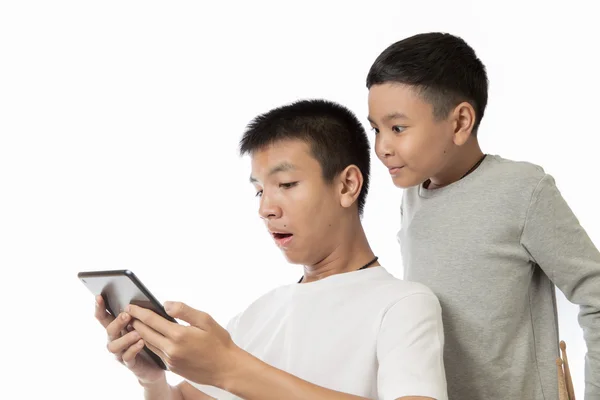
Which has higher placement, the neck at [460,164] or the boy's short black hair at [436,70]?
the boy's short black hair at [436,70]

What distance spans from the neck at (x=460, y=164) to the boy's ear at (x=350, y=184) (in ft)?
0.51

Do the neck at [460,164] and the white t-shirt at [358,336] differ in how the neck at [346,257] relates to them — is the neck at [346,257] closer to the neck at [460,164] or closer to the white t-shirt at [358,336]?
the white t-shirt at [358,336]

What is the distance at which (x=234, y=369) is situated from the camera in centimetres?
119

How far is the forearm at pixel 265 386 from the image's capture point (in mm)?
1184

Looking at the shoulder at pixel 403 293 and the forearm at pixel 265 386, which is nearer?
the forearm at pixel 265 386

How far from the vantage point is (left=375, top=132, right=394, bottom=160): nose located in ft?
4.68

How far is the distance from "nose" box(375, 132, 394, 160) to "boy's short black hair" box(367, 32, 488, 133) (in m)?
0.10

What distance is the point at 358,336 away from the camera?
1.33 meters

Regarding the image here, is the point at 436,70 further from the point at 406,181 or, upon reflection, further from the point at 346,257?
the point at 346,257

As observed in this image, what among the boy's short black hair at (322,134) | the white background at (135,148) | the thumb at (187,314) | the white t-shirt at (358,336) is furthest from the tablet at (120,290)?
the white background at (135,148)

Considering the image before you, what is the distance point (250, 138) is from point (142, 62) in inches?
55.3

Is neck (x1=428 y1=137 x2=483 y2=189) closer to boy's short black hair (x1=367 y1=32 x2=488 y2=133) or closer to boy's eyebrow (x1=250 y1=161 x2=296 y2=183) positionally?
boy's short black hair (x1=367 y1=32 x2=488 y2=133)

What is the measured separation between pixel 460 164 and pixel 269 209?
0.38 m

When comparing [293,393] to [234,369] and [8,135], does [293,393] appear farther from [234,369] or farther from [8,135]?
[8,135]
